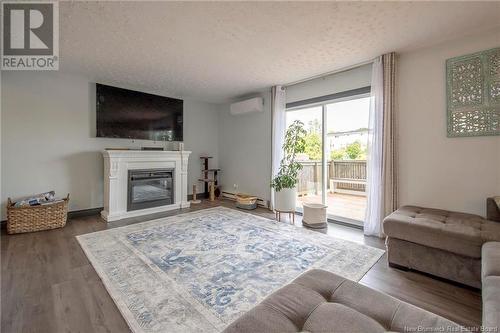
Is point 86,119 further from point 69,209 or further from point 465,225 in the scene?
point 465,225

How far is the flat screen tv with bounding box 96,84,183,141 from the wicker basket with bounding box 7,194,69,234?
1.37 m

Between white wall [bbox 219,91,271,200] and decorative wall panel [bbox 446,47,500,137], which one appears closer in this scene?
decorative wall panel [bbox 446,47,500,137]

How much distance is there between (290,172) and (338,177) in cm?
100

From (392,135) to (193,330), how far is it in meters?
2.94

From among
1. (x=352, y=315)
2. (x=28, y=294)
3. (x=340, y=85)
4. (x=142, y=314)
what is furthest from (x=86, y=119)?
(x=352, y=315)

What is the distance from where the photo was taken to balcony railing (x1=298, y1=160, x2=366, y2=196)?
146 inches

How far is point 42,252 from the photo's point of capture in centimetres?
235

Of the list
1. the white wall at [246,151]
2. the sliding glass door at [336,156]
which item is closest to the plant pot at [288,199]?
the sliding glass door at [336,156]

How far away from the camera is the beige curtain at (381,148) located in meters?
2.78

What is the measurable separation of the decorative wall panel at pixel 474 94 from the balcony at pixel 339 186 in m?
1.34

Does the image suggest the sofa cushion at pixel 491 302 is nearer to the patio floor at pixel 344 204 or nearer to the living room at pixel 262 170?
the living room at pixel 262 170
